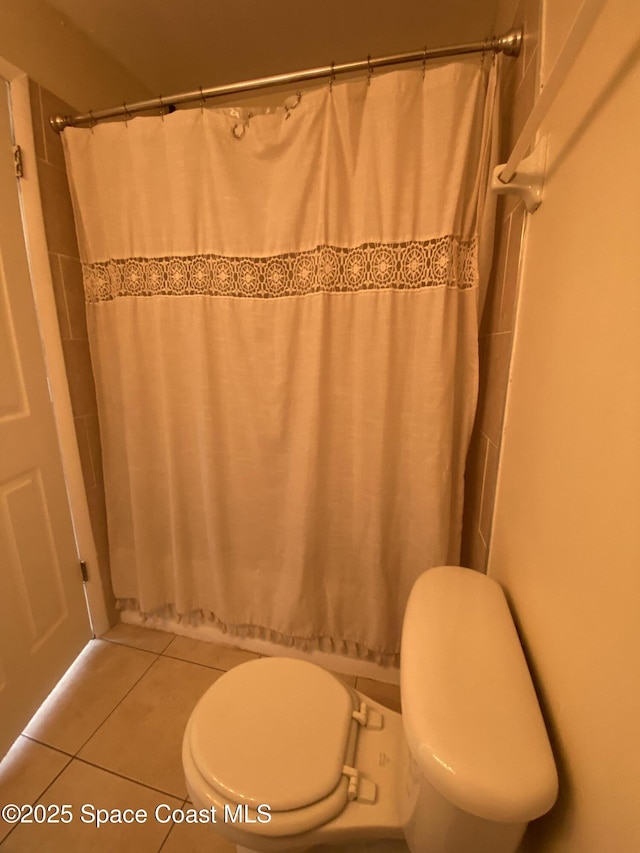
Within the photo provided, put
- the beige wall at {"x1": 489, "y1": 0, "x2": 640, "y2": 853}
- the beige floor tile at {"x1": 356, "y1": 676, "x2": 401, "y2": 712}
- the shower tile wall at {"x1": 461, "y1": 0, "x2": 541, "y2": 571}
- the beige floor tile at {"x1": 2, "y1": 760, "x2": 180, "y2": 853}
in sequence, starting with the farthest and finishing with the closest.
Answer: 1. the beige floor tile at {"x1": 356, "y1": 676, "x2": 401, "y2": 712}
2. the beige floor tile at {"x1": 2, "y1": 760, "x2": 180, "y2": 853}
3. the shower tile wall at {"x1": 461, "y1": 0, "x2": 541, "y2": 571}
4. the beige wall at {"x1": 489, "y1": 0, "x2": 640, "y2": 853}

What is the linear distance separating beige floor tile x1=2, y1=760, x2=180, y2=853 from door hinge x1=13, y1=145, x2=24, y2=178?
1.85 m

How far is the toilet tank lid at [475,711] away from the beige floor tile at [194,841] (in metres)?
0.84

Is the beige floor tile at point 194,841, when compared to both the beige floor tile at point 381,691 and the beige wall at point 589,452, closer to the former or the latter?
the beige floor tile at point 381,691

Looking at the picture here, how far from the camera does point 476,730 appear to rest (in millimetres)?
466

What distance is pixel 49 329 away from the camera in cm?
119

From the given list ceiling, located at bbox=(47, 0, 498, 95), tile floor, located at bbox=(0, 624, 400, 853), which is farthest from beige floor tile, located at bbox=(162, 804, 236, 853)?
ceiling, located at bbox=(47, 0, 498, 95)

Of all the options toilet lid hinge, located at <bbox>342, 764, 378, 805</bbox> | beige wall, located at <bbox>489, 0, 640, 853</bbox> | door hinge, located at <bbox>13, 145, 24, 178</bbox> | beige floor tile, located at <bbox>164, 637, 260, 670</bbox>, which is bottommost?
beige floor tile, located at <bbox>164, 637, 260, 670</bbox>

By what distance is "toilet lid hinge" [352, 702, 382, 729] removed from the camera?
2.66 ft

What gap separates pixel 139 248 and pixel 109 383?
0.49 metres

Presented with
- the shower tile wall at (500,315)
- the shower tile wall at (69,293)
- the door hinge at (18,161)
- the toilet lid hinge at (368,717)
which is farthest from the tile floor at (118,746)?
the door hinge at (18,161)

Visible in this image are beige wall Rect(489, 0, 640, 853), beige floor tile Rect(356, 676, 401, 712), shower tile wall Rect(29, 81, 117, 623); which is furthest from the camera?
beige floor tile Rect(356, 676, 401, 712)

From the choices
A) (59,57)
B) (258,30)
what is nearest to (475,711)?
(258,30)

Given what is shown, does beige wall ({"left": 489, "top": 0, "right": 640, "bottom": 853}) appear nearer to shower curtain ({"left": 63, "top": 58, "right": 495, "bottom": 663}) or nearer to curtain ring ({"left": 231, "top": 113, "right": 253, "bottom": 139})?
shower curtain ({"left": 63, "top": 58, "right": 495, "bottom": 663})

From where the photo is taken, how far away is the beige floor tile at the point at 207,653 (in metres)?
1.39
